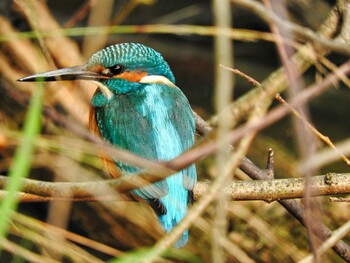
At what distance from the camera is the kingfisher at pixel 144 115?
2.62m

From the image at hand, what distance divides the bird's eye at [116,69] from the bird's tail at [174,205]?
468 mm

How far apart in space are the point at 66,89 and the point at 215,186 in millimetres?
2735

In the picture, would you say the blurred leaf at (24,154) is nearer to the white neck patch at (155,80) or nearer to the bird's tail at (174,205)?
Answer: the bird's tail at (174,205)

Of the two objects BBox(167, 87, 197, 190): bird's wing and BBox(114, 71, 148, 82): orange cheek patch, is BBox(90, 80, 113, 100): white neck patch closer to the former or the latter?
BBox(114, 71, 148, 82): orange cheek patch

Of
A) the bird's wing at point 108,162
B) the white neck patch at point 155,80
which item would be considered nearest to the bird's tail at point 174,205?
the bird's wing at point 108,162

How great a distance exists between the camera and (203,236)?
3.89 meters

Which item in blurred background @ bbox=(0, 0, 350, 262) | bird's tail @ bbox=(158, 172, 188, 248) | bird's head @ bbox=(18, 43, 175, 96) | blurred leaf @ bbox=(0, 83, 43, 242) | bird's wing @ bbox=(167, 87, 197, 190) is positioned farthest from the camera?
blurred background @ bbox=(0, 0, 350, 262)

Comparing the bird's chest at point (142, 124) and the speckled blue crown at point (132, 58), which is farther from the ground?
the speckled blue crown at point (132, 58)

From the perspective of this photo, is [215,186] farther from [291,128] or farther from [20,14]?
[291,128]

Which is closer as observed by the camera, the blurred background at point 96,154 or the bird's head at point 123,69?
the bird's head at point 123,69

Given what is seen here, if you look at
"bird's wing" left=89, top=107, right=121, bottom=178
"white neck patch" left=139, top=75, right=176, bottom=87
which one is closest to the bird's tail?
"bird's wing" left=89, top=107, right=121, bottom=178

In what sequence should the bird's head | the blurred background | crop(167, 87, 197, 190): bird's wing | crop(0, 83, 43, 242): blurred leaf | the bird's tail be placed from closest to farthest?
crop(0, 83, 43, 242): blurred leaf, the bird's tail, crop(167, 87, 197, 190): bird's wing, the bird's head, the blurred background

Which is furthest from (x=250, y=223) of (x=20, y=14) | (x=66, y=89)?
(x=20, y=14)

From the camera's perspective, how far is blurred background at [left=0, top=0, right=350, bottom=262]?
340cm
